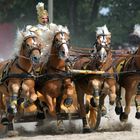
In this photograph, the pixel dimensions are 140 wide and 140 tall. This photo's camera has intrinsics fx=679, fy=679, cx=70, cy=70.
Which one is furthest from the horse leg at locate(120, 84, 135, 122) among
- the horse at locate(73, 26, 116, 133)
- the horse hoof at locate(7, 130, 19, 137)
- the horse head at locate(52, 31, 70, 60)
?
the horse hoof at locate(7, 130, 19, 137)

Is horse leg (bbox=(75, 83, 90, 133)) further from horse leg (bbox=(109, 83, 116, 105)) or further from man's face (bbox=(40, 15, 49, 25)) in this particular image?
man's face (bbox=(40, 15, 49, 25))

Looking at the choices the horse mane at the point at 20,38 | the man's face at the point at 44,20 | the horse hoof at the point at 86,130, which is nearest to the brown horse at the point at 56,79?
the horse mane at the point at 20,38

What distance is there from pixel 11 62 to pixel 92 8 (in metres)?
23.0

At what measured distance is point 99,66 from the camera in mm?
13156

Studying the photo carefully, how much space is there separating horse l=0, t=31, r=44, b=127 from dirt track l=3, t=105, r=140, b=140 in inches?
27.3

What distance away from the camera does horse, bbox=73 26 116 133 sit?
512 inches

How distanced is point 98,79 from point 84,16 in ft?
76.6

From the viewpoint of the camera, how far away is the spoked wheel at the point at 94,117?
45.5 ft

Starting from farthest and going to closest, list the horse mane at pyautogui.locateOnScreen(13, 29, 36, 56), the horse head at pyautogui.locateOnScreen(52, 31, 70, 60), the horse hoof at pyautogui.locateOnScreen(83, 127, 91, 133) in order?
the horse hoof at pyautogui.locateOnScreen(83, 127, 91, 133) < the horse mane at pyautogui.locateOnScreen(13, 29, 36, 56) < the horse head at pyautogui.locateOnScreen(52, 31, 70, 60)

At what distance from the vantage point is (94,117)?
47.3 ft

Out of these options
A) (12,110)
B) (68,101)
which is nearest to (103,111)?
(68,101)

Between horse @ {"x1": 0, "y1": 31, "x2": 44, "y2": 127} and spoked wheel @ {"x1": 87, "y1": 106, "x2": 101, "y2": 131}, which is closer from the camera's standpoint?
horse @ {"x1": 0, "y1": 31, "x2": 44, "y2": 127}

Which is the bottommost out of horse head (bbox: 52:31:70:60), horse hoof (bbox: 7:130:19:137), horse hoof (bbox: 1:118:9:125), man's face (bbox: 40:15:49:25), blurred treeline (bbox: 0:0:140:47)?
horse hoof (bbox: 7:130:19:137)

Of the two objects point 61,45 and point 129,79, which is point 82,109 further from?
point 61,45
